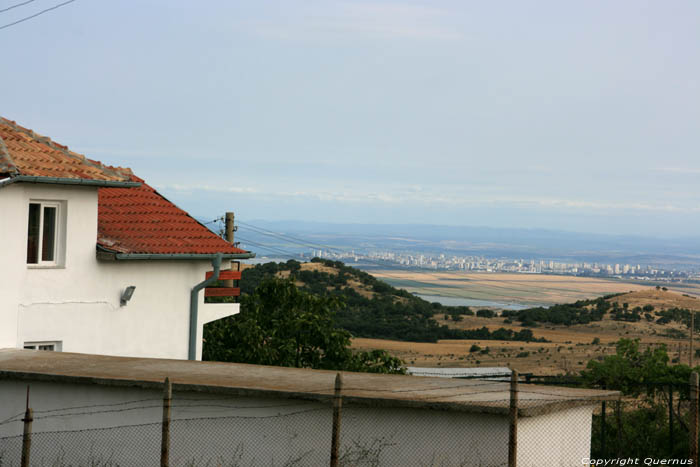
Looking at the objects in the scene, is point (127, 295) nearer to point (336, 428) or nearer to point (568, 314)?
point (336, 428)

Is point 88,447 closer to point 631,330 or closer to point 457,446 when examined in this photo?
point 457,446

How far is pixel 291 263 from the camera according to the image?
6775 cm

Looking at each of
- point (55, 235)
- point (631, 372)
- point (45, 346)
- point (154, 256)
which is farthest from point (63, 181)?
point (631, 372)

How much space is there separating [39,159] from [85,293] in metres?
2.47

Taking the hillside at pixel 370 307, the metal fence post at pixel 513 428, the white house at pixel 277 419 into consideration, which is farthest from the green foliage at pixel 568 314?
the metal fence post at pixel 513 428

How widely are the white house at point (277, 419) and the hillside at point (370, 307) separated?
40.1 metres

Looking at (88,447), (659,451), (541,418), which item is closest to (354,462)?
(541,418)

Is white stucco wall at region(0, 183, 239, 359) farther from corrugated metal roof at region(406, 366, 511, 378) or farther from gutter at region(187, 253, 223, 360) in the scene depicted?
corrugated metal roof at region(406, 366, 511, 378)

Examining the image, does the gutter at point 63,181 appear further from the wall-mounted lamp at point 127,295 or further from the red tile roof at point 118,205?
the wall-mounted lamp at point 127,295

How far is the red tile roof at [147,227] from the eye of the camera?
17422 mm

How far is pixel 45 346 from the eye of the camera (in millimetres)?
15969

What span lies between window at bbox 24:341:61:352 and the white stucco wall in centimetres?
14

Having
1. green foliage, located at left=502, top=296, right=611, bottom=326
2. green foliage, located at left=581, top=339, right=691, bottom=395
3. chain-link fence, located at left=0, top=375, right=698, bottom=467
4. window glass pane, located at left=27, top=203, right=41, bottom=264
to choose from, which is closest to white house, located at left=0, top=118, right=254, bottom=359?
window glass pane, located at left=27, top=203, right=41, bottom=264

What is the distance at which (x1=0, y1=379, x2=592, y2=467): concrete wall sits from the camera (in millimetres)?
10977
